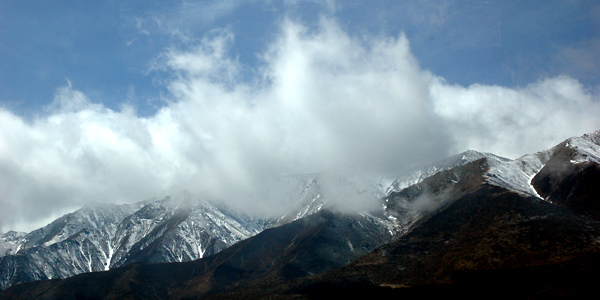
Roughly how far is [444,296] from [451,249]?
43733 mm

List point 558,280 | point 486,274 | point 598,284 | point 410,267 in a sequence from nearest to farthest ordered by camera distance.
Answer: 1. point 598,284
2. point 558,280
3. point 486,274
4. point 410,267

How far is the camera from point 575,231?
164 m

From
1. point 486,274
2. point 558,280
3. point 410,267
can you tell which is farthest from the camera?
point 410,267

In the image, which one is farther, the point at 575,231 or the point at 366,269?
the point at 366,269

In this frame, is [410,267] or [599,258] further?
[410,267]

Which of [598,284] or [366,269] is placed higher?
[366,269]

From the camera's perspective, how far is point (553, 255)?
508 ft

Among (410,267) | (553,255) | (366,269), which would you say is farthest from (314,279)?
(553,255)

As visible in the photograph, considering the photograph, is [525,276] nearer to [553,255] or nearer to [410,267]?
[553,255]

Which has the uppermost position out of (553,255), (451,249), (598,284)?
(451,249)

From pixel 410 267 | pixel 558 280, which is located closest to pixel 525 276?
pixel 558 280

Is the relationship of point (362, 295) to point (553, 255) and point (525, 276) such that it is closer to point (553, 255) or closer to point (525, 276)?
point (525, 276)

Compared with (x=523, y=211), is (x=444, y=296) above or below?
below

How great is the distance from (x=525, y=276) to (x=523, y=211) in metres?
51.4
